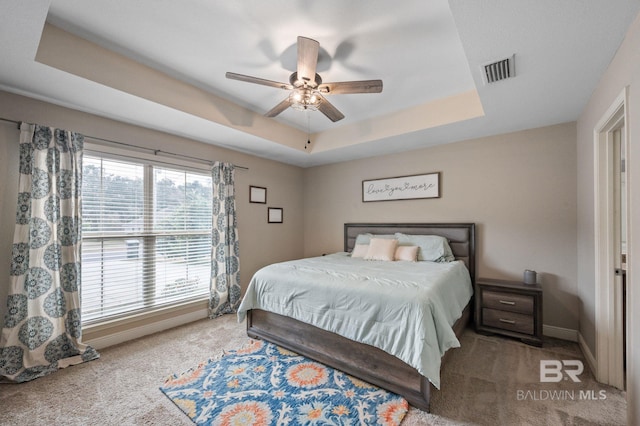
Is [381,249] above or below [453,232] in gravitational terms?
below

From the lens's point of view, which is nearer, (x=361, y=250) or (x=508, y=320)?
(x=508, y=320)

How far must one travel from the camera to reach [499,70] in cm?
202

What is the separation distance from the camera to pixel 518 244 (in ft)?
10.7

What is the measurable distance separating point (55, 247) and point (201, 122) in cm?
178

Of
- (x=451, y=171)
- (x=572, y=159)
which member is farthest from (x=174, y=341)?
(x=572, y=159)

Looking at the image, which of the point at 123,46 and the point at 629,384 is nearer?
the point at 629,384

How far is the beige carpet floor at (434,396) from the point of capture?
70.7 inches

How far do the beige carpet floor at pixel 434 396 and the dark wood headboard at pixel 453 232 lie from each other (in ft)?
3.44

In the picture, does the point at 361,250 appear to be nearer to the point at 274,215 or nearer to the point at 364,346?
the point at 274,215

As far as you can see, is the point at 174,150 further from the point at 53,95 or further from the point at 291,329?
the point at 291,329

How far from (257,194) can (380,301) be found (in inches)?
117

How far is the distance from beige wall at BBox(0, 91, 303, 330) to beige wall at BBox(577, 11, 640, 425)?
3989 millimetres

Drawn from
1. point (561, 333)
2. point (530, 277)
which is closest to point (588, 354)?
point (561, 333)

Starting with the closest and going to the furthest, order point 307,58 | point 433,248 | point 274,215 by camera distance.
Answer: point 307,58, point 433,248, point 274,215
